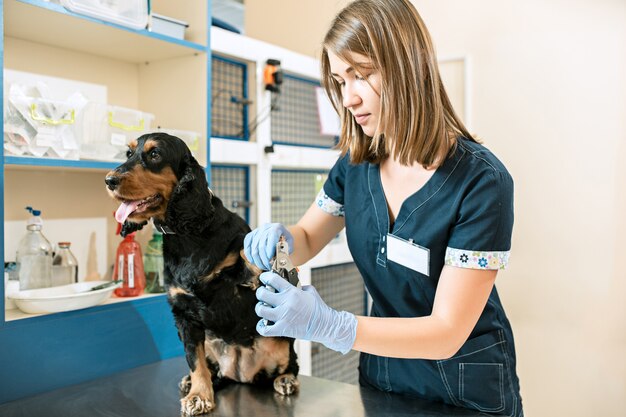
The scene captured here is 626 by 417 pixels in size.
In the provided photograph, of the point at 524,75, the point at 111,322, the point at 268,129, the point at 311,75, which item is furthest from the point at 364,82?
the point at 524,75

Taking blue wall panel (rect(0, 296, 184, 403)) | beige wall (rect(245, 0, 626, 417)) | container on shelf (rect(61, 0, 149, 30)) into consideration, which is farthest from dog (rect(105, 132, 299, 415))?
beige wall (rect(245, 0, 626, 417))

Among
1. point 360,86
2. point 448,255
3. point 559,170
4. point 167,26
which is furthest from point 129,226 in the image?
point 559,170

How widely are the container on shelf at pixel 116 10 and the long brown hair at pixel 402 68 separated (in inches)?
27.4

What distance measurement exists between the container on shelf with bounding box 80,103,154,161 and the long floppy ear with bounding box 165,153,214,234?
1.78 ft

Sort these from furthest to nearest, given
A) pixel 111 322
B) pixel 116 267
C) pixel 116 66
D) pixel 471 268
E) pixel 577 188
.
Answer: pixel 577 188, pixel 116 66, pixel 116 267, pixel 111 322, pixel 471 268

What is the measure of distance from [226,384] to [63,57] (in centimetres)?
123

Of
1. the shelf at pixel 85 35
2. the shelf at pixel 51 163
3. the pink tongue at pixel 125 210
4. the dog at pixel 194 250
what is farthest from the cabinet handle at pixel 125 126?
the pink tongue at pixel 125 210

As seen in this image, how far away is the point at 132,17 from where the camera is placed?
5.24 feet

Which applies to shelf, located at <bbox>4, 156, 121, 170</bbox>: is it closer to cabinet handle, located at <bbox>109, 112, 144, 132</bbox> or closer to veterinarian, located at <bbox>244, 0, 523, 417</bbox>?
cabinet handle, located at <bbox>109, 112, 144, 132</bbox>

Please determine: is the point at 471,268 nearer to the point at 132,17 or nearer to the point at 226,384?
the point at 226,384

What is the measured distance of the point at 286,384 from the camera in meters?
1.30

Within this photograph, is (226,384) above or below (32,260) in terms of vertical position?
below

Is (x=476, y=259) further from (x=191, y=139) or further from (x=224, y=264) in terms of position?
(x=191, y=139)

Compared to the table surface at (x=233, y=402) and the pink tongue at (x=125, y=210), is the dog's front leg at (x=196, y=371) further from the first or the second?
the pink tongue at (x=125, y=210)
